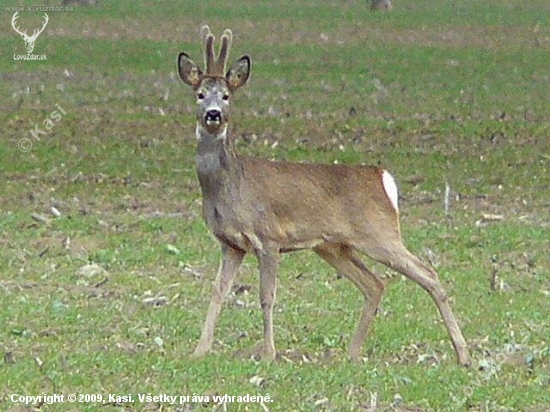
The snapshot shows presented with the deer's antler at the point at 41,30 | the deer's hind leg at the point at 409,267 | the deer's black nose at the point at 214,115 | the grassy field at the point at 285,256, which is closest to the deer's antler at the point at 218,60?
the deer's black nose at the point at 214,115

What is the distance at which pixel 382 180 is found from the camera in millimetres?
9016

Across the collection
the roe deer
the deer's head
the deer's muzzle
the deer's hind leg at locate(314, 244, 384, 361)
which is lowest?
the deer's hind leg at locate(314, 244, 384, 361)

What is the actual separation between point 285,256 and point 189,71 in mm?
3217

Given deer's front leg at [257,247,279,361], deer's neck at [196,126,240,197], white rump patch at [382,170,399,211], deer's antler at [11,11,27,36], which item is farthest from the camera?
deer's antler at [11,11,27,36]

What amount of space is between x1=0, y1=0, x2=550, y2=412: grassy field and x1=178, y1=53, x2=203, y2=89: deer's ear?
1465 mm

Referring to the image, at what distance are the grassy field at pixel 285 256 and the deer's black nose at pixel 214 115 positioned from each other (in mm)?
1277

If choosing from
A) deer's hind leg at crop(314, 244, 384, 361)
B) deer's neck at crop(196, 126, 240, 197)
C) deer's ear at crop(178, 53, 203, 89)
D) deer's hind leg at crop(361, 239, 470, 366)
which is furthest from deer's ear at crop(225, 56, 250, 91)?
deer's hind leg at crop(361, 239, 470, 366)

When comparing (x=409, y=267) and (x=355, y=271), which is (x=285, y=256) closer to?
(x=355, y=271)

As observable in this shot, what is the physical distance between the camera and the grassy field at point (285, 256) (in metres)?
7.84

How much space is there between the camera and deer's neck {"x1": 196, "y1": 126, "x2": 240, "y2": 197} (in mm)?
8758

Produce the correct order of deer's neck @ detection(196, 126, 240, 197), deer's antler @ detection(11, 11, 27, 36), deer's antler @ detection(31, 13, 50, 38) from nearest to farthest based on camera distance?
1. deer's neck @ detection(196, 126, 240, 197)
2. deer's antler @ detection(31, 13, 50, 38)
3. deer's antler @ detection(11, 11, 27, 36)

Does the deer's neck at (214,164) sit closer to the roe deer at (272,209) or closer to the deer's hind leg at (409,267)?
the roe deer at (272,209)

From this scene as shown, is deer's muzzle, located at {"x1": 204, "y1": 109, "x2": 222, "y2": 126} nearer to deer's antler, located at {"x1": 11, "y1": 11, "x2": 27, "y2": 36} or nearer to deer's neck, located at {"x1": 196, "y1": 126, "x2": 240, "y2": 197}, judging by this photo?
deer's neck, located at {"x1": 196, "y1": 126, "x2": 240, "y2": 197}

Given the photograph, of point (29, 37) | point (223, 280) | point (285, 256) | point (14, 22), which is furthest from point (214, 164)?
point (14, 22)
